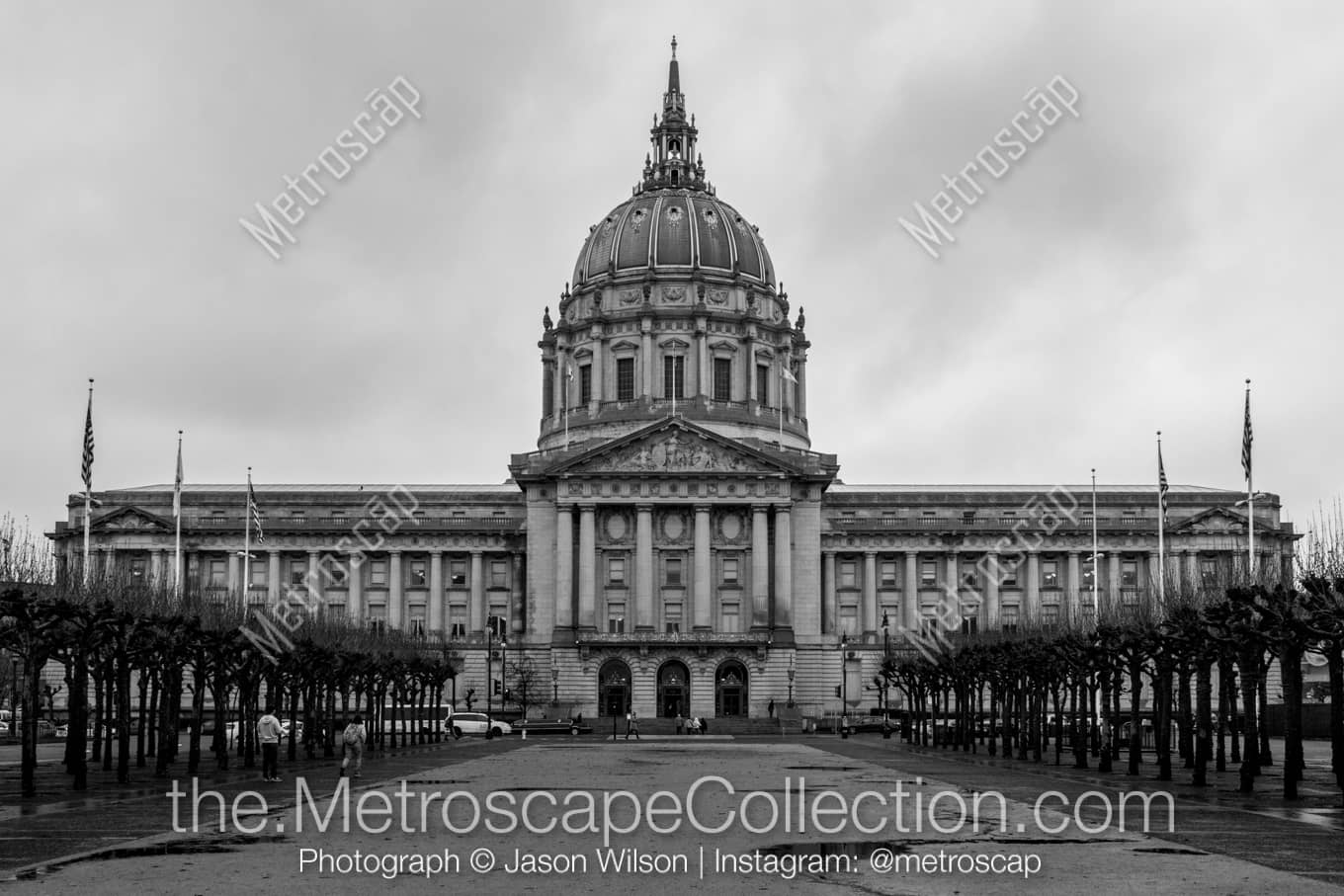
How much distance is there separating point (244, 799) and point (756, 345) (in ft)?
445

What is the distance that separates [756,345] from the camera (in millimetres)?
176250

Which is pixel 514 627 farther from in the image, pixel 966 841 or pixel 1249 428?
pixel 966 841

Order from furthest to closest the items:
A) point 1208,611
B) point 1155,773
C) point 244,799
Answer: point 1155,773, point 1208,611, point 244,799

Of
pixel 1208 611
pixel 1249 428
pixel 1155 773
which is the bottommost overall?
pixel 1155 773

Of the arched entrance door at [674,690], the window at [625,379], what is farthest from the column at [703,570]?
the window at [625,379]

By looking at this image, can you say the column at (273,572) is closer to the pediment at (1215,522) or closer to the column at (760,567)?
the column at (760,567)

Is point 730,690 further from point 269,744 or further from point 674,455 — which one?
point 269,744

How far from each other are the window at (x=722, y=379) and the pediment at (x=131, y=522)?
53598mm

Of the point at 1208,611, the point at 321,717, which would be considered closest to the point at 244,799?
the point at 1208,611

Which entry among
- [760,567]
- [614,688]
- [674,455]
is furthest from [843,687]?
[674,455]

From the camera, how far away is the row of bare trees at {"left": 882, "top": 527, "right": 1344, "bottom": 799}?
168 ft

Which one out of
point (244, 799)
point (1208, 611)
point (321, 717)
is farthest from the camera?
point (321, 717)

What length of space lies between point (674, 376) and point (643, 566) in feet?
98.8

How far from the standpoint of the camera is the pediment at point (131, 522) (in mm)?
159375
